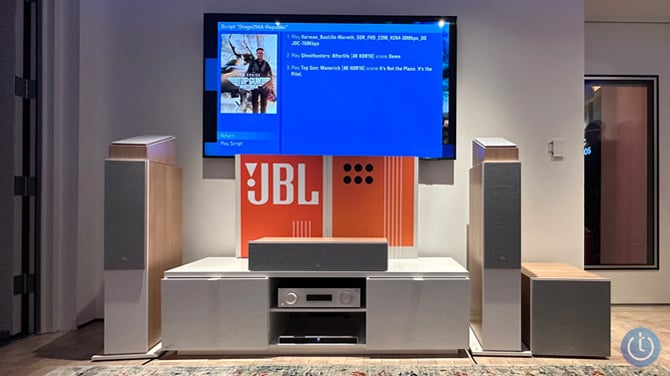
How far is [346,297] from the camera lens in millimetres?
2385

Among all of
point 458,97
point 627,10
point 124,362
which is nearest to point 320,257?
point 124,362

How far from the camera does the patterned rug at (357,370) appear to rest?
6.96 ft

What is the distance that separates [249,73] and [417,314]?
1.76 m

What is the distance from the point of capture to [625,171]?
366cm

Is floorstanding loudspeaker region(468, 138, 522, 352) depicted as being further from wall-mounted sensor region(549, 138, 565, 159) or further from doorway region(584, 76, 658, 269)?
doorway region(584, 76, 658, 269)

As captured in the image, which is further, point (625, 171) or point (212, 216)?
point (625, 171)

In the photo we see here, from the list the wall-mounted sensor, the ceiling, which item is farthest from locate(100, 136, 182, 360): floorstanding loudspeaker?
the ceiling

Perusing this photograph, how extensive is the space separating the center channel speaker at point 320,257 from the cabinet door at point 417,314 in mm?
106

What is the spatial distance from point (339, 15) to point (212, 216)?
154 centimetres

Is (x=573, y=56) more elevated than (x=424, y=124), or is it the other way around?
(x=573, y=56)

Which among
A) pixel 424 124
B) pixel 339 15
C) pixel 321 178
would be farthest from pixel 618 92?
pixel 321 178

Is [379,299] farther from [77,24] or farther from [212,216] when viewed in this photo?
[77,24]

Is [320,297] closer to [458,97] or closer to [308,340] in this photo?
[308,340]

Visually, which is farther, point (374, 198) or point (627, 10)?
point (627, 10)
